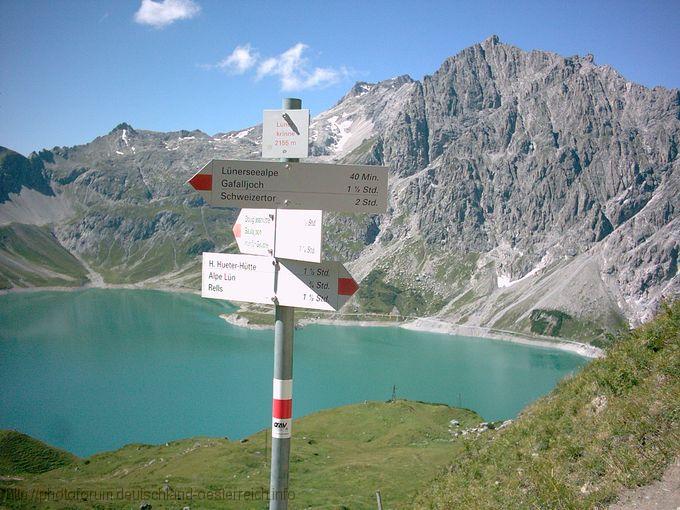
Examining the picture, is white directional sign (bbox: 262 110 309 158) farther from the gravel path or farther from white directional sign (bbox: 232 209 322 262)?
the gravel path

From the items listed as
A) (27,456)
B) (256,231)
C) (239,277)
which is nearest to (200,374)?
(27,456)

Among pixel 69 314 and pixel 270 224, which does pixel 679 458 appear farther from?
pixel 69 314

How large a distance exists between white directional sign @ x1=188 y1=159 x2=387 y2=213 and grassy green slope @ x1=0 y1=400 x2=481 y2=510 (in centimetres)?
964

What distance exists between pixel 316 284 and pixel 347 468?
26774 millimetres

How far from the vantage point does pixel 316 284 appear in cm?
526

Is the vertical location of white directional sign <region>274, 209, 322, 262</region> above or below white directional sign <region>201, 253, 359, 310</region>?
above

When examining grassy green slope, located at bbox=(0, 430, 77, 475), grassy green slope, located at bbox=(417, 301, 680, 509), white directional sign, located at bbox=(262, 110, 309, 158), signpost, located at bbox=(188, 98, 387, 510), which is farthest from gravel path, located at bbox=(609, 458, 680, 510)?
grassy green slope, located at bbox=(0, 430, 77, 475)

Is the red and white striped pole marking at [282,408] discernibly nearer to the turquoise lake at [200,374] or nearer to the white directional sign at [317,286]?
the white directional sign at [317,286]

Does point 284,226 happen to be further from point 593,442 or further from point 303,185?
point 593,442

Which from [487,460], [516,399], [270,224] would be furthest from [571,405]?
[516,399]

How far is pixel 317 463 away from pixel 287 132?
99.6 feet

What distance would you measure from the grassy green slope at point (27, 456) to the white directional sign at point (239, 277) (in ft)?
149

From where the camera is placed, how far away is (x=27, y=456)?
144 ft

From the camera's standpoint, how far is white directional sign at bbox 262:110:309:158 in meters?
5.35
